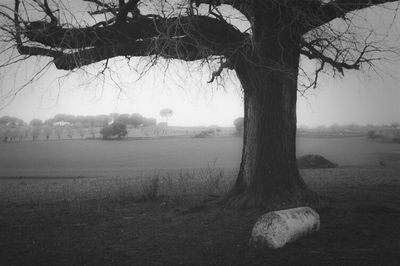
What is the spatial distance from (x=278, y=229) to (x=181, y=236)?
1.68 m

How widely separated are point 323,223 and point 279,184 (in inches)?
59.3

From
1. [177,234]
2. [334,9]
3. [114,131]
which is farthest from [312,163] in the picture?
[114,131]

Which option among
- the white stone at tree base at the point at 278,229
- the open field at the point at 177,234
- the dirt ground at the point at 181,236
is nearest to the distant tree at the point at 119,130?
the open field at the point at 177,234

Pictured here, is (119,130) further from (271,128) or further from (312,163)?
(271,128)

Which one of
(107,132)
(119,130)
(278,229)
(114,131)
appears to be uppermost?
(119,130)

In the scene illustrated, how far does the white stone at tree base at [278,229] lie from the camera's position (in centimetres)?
534

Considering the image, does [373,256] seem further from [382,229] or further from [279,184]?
[279,184]

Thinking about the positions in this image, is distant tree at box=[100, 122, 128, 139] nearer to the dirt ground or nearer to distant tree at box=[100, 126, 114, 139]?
distant tree at box=[100, 126, 114, 139]

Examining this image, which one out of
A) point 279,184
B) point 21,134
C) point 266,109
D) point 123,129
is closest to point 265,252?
point 279,184

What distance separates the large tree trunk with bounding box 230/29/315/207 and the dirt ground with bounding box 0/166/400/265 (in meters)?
0.68

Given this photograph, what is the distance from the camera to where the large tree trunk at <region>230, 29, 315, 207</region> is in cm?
787

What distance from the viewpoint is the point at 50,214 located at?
831 centimetres

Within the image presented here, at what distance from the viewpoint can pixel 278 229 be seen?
5.38m

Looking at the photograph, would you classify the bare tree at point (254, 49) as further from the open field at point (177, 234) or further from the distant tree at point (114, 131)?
the distant tree at point (114, 131)
